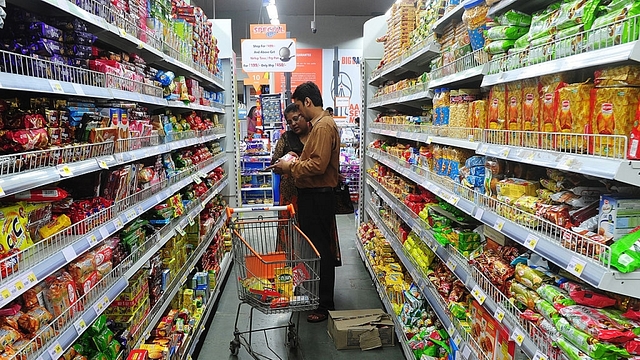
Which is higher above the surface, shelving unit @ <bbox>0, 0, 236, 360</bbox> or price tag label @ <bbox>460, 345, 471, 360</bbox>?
shelving unit @ <bbox>0, 0, 236, 360</bbox>

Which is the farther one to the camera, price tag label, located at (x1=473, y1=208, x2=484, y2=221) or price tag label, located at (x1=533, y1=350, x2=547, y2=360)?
price tag label, located at (x1=473, y1=208, x2=484, y2=221)

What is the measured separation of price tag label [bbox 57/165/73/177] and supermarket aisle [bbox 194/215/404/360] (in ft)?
7.33

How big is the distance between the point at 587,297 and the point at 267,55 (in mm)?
7944

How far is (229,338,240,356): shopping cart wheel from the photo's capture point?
3.62m

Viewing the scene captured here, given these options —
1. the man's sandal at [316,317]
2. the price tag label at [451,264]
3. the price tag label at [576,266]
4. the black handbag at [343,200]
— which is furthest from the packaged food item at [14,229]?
the black handbag at [343,200]

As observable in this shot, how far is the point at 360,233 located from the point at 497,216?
4.12m

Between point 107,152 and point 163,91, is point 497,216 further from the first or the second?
point 163,91

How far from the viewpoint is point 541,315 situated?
1790mm

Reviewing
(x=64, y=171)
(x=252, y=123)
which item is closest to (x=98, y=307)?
(x=64, y=171)

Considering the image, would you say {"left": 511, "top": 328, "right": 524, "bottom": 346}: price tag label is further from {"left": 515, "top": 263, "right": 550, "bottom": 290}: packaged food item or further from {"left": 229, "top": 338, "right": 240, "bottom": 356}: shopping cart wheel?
{"left": 229, "top": 338, "right": 240, "bottom": 356}: shopping cart wheel

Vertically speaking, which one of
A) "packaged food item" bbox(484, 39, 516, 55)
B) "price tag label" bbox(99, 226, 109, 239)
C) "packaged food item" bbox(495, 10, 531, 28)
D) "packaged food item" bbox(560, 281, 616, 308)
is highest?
"packaged food item" bbox(495, 10, 531, 28)

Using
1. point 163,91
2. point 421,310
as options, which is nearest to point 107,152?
point 163,91

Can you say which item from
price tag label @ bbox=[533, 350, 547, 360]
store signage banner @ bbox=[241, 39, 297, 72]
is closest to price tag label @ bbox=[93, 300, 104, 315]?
price tag label @ bbox=[533, 350, 547, 360]

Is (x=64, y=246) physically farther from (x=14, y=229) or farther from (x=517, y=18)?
(x=517, y=18)
